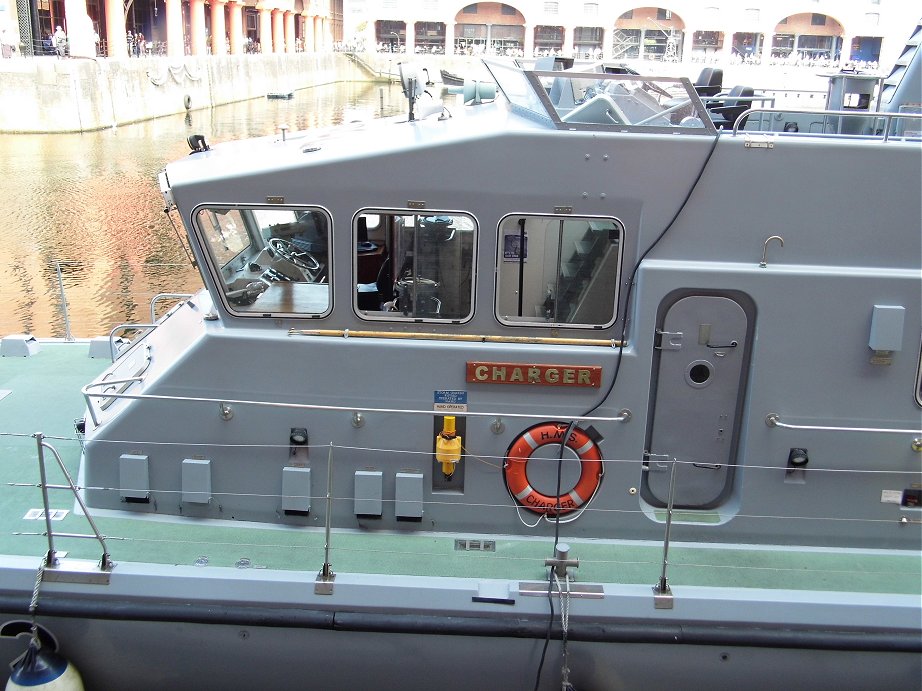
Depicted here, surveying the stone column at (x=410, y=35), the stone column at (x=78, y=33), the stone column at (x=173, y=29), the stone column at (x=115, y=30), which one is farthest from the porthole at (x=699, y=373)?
the stone column at (x=410, y=35)

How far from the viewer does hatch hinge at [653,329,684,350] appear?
4359 mm

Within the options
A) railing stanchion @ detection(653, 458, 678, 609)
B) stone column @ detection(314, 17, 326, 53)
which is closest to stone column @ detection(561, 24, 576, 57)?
stone column @ detection(314, 17, 326, 53)

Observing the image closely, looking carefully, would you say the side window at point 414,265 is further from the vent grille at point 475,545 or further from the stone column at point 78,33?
the stone column at point 78,33

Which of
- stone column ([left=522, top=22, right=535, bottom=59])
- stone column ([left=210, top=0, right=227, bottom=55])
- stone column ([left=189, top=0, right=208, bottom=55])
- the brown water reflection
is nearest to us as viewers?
the brown water reflection

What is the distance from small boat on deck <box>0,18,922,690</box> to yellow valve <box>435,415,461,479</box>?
1 cm

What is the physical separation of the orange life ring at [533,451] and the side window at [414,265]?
0.72m

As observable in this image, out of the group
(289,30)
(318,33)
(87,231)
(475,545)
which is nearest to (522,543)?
(475,545)

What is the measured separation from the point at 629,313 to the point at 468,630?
5.69 ft

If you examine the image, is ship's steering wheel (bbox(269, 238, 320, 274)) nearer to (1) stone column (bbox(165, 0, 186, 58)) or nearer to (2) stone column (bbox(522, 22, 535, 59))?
(1) stone column (bbox(165, 0, 186, 58))

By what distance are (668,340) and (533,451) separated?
2.92ft

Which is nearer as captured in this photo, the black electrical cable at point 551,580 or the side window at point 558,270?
the black electrical cable at point 551,580

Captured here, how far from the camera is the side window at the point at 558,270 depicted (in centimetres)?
431

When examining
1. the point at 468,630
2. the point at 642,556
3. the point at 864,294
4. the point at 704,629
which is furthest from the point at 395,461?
the point at 864,294

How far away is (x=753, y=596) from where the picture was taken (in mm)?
4164
